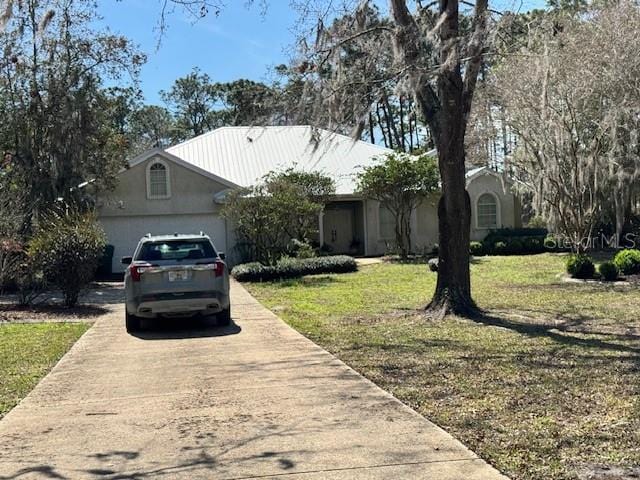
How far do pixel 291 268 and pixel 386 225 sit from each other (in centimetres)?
917

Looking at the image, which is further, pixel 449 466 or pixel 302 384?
pixel 302 384

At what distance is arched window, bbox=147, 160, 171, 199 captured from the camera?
25734mm

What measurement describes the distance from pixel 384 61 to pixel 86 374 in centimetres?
704

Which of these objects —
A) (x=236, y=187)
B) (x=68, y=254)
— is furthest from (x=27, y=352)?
(x=236, y=187)

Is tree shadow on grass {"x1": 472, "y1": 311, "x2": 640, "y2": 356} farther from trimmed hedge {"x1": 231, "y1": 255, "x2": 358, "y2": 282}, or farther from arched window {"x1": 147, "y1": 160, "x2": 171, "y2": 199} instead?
arched window {"x1": 147, "y1": 160, "x2": 171, "y2": 199}

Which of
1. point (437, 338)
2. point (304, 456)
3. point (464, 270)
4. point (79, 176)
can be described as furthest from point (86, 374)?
point (79, 176)

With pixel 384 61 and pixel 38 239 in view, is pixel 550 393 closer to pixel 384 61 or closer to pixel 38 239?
pixel 384 61

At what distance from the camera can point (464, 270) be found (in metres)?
11.8

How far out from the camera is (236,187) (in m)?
25.0

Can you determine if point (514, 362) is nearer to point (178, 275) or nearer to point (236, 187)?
point (178, 275)

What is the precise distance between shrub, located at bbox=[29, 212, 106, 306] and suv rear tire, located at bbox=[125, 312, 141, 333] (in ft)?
12.5

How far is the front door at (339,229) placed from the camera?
3036 cm

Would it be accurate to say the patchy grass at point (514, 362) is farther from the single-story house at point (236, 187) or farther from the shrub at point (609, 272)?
the single-story house at point (236, 187)

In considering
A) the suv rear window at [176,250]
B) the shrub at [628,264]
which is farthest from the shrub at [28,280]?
the shrub at [628,264]
